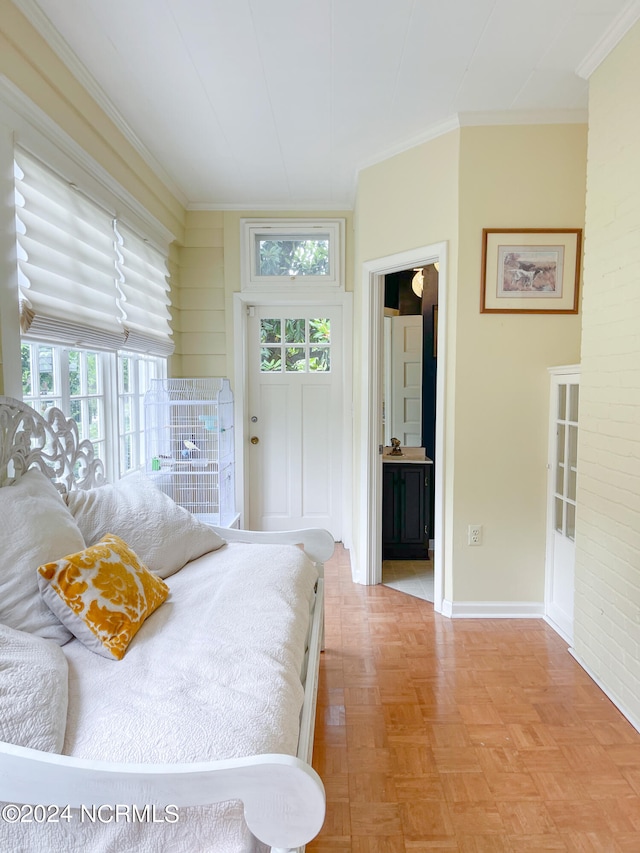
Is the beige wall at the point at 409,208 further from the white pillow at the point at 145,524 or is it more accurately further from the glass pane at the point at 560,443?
the white pillow at the point at 145,524

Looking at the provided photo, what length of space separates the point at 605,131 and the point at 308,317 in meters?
2.32

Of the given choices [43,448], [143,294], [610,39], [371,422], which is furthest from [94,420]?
[610,39]

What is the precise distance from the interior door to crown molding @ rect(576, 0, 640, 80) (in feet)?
7.02

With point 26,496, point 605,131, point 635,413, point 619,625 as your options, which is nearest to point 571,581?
point 619,625

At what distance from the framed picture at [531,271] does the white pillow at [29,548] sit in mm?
2232

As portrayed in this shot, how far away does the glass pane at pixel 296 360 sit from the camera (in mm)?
4016

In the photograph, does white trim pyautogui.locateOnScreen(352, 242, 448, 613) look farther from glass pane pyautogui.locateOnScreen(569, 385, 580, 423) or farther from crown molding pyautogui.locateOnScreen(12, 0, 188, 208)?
crown molding pyautogui.locateOnScreen(12, 0, 188, 208)

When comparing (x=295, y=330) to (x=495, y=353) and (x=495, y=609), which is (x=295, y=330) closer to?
(x=495, y=353)

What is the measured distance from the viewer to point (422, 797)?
1.57 metres

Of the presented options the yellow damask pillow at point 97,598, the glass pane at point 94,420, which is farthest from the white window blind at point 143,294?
the yellow damask pillow at point 97,598

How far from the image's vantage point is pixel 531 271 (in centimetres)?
267

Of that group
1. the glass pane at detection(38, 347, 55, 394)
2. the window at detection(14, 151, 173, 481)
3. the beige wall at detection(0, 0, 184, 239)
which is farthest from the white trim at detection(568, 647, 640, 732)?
the beige wall at detection(0, 0, 184, 239)

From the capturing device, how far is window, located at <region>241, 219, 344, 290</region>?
3.82 m

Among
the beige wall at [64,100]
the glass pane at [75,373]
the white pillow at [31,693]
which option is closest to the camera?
the white pillow at [31,693]
